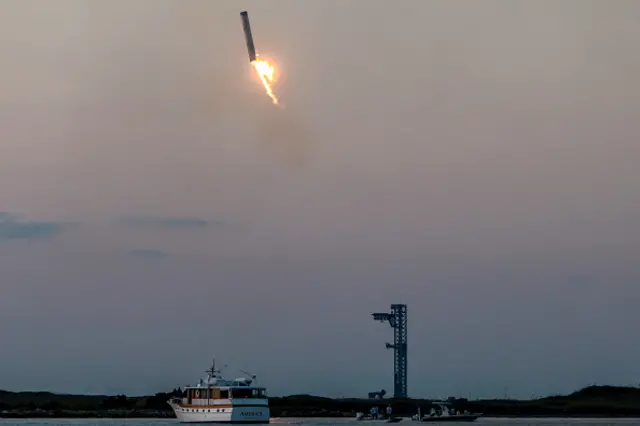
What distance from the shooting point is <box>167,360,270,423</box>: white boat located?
13888 cm

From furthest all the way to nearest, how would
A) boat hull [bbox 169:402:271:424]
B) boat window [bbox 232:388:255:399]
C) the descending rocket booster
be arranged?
boat window [bbox 232:388:255:399] → boat hull [bbox 169:402:271:424] → the descending rocket booster

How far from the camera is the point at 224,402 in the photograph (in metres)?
141

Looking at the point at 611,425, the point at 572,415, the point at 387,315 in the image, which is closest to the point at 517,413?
the point at 572,415

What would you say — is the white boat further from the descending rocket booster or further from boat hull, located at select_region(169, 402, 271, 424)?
the descending rocket booster

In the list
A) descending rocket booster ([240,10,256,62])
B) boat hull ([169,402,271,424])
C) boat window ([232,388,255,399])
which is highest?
descending rocket booster ([240,10,256,62])

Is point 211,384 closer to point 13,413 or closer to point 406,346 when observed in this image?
point 406,346

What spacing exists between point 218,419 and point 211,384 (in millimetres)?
5918

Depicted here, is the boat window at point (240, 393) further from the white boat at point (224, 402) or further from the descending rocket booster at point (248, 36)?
the descending rocket booster at point (248, 36)

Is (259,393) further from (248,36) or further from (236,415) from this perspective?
(248,36)

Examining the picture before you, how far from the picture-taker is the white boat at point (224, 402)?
139 meters

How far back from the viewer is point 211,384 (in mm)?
144625

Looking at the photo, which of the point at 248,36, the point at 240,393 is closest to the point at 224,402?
the point at 240,393

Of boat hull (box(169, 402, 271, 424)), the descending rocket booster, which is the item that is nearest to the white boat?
boat hull (box(169, 402, 271, 424))

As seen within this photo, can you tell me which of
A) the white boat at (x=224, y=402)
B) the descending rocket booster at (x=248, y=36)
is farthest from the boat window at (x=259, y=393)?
the descending rocket booster at (x=248, y=36)
